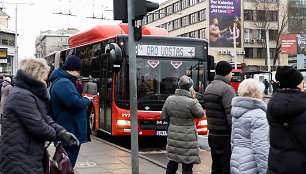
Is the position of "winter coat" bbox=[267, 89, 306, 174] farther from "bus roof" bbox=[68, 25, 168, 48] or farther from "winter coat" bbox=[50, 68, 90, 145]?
"bus roof" bbox=[68, 25, 168, 48]

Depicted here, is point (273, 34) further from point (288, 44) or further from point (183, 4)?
point (288, 44)

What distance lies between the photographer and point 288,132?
379 centimetres

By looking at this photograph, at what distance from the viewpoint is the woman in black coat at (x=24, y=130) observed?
3.90 m

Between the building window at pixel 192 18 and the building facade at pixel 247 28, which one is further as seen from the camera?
the building window at pixel 192 18

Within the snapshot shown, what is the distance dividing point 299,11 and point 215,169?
233ft

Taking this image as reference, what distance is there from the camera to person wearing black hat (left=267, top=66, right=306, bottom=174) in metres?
3.73

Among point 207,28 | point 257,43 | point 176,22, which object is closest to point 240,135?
point 207,28

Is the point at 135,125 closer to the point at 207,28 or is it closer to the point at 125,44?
the point at 125,44

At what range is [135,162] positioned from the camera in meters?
7.04

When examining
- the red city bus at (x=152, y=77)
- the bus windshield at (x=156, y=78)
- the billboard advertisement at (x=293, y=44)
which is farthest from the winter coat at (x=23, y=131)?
the billboard advertisement at (x=293, y=44)

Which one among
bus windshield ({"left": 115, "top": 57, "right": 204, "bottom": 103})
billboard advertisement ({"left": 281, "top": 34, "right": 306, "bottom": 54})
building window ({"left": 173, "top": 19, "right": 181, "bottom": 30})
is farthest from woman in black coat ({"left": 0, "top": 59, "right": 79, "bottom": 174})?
building window ({"left": 173, "top": 19, "right": 181, "bottom": 30})

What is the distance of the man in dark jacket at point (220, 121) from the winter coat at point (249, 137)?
3.25 ft

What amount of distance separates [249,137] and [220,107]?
1303mm

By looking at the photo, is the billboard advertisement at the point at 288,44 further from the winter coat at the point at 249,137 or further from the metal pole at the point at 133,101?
the winter coat at the point at 249,137
